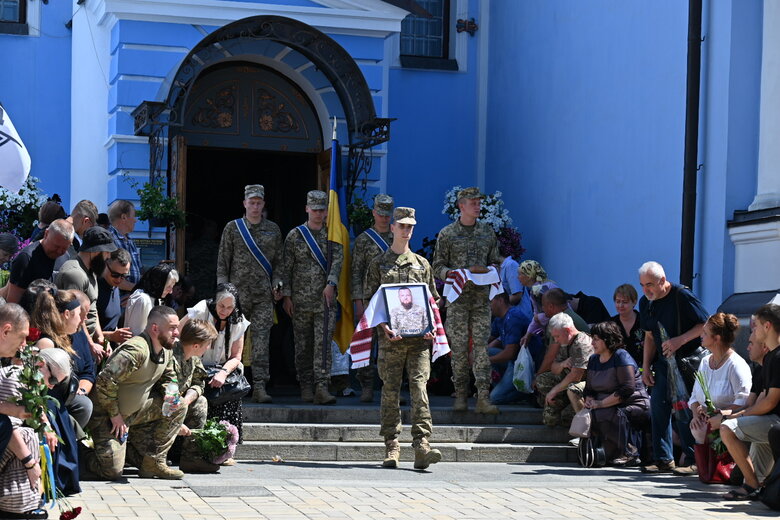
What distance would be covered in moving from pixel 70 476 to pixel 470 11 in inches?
435

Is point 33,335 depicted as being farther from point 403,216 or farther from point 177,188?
point 177,188

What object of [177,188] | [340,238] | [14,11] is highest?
[14,11]

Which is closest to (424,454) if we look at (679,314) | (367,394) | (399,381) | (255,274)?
(399,381)

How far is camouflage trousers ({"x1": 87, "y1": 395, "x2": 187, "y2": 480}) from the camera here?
9242 mm

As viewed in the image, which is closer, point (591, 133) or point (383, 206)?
point (383, 206)

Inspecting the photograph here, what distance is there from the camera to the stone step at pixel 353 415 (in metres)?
11.6

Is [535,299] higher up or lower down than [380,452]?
higher up

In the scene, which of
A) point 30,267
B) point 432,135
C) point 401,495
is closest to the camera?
point 401,495

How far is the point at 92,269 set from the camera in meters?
10.0

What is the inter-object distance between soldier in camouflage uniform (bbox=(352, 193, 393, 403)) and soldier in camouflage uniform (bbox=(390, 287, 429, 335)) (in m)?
1.36

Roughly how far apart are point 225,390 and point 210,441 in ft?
1.80

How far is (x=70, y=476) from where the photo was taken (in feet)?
27.7

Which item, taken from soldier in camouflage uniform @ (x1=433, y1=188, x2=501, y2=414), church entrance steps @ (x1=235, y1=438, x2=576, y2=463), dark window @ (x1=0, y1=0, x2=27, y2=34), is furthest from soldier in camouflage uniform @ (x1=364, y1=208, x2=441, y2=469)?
dark window @ (x1=0, y1=0, x2=27, y2=34)

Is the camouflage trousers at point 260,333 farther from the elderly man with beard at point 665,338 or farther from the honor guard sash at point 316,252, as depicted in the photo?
the elderly man with beard at point 665,338
